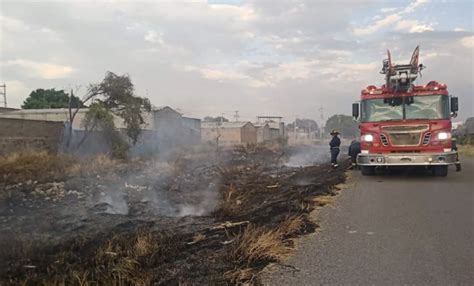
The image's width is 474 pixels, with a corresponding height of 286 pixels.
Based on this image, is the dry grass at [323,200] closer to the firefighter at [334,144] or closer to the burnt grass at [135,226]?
the burnt grass at [135,226]

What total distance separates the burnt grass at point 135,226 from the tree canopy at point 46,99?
1675 inches

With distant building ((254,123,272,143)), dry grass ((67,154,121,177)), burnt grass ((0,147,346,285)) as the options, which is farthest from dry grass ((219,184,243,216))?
distant building ((254,123,272,143))

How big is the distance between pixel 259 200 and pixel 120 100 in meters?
19.9

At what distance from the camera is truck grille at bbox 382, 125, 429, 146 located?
46.6ft

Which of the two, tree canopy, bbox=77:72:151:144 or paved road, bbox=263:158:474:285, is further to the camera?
tree canopy, bbox=77:72:151:144

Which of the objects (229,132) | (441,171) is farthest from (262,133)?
(441,171)

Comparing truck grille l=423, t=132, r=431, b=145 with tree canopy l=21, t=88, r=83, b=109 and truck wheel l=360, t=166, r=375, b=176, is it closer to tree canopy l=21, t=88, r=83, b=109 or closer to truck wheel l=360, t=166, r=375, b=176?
truck wheel l=360, t=166, r=375, b=176

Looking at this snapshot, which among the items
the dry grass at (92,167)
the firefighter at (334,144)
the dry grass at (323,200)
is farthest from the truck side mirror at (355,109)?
the dry grass at (92,167)

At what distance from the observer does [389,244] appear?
6.45m

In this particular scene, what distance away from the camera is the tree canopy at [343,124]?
387ft

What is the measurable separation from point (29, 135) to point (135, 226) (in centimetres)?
1853

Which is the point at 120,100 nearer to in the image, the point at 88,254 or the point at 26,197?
the point at 26,197

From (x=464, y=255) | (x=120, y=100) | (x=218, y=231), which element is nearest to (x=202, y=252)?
(x=218, y=231)

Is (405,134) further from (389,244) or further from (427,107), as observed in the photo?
(389,244)
